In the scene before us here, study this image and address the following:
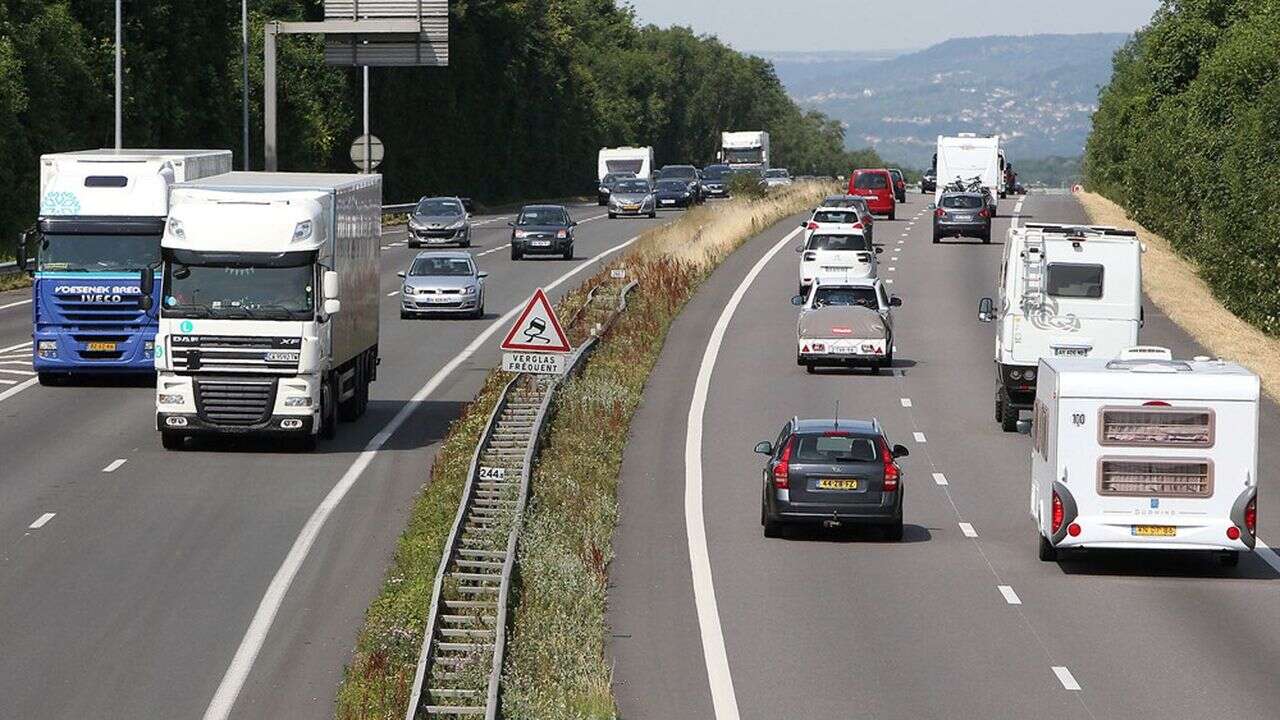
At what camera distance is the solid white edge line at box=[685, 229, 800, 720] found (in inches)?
706

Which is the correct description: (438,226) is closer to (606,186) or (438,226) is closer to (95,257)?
(95,257)

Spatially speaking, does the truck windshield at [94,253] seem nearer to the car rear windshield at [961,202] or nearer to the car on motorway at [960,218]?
the car on motorway at [960,218]

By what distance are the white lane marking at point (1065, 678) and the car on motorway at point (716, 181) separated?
88.7m

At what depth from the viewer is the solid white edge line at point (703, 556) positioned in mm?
17938

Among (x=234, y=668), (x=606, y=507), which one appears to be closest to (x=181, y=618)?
(x=234, y=668)

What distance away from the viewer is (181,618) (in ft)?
66.2

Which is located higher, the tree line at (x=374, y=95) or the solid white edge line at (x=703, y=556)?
the tree line at (x=374, y=95)

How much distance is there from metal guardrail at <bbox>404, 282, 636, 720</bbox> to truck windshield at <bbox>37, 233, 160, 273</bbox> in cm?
744

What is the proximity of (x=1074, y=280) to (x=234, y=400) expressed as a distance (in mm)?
14577

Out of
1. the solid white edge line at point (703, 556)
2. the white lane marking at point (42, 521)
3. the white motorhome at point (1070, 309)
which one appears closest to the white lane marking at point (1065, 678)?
the solid white edge line at point (703, 556)

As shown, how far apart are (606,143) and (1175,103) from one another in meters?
70.7

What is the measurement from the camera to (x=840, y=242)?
2188 inches

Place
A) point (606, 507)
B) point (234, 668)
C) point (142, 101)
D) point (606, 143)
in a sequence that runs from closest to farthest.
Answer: point (234, 668), point (606, 507), point (142, 101), point (606, 143)

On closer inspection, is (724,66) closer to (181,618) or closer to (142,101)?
(142,101)
